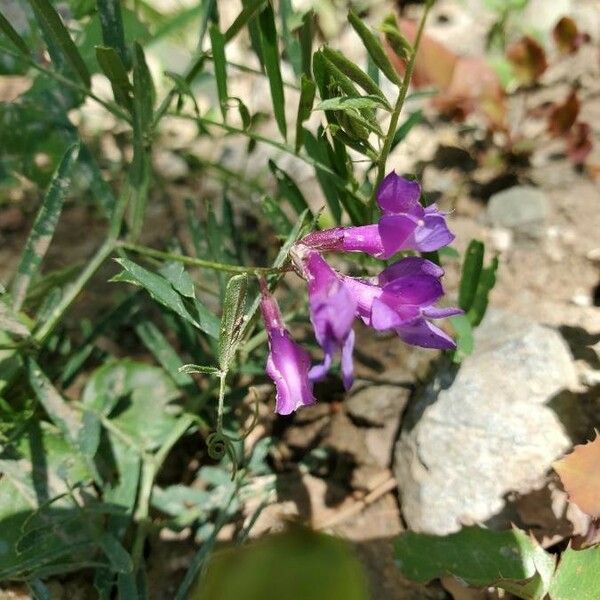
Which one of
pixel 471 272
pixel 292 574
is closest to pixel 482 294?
pixel 471 272

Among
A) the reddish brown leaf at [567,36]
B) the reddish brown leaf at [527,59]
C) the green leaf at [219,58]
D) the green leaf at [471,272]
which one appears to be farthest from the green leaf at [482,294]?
the reddish brown leaf at [567,36]

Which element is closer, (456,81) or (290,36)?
(290,36)

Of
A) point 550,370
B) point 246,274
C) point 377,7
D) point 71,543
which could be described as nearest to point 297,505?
point 71,543

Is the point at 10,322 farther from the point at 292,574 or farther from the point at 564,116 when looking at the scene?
the point at 564,116

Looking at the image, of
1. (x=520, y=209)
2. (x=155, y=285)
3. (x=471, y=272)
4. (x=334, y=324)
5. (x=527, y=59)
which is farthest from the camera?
(x=527, y=59)

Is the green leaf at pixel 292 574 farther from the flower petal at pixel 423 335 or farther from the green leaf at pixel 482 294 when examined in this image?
the green leaf at pixel 482 294

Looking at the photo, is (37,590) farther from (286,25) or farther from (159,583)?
(286,25)
